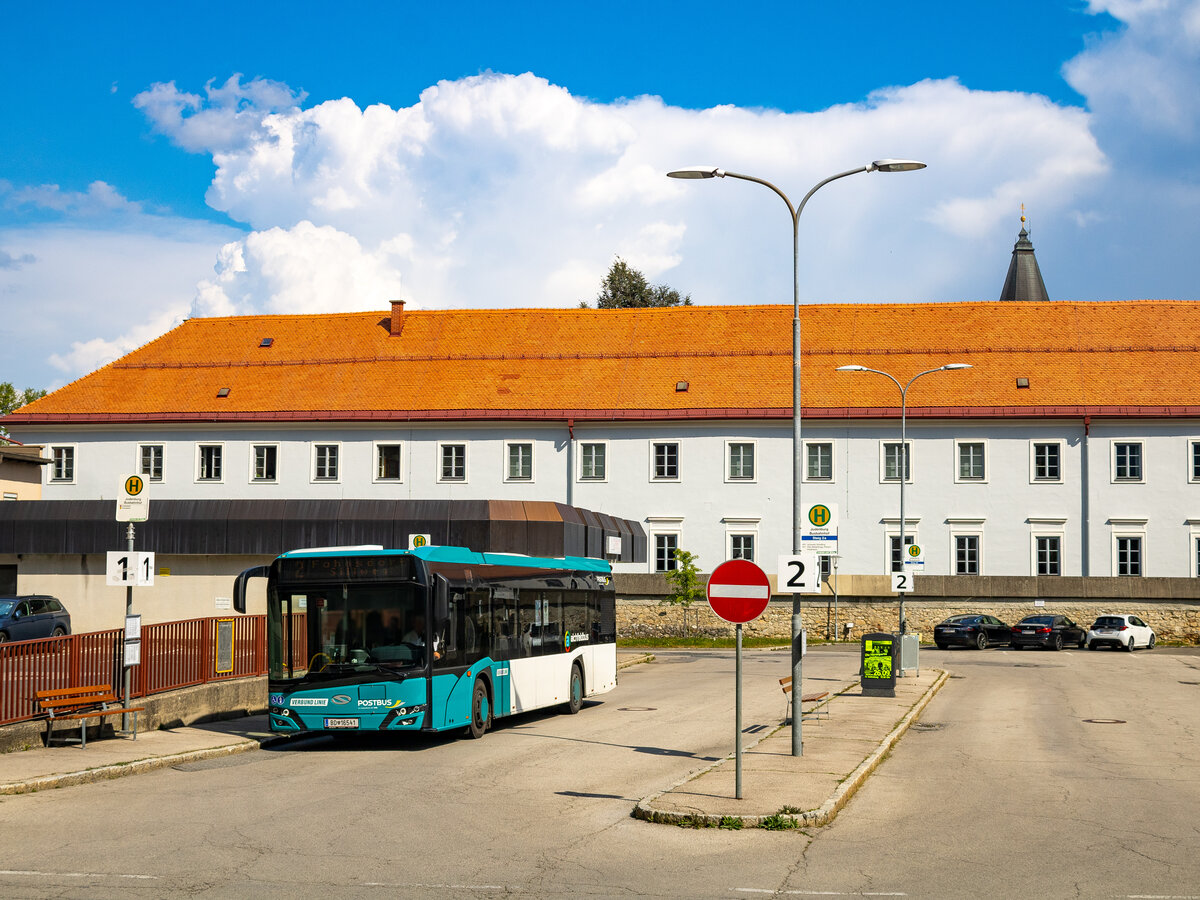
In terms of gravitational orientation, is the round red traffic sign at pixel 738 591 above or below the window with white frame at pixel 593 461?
below

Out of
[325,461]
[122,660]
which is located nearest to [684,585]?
[325,461]

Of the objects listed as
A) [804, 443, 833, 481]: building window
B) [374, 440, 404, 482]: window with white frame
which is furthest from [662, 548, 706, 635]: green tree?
[374, 440, 404, 482]: window with white frame

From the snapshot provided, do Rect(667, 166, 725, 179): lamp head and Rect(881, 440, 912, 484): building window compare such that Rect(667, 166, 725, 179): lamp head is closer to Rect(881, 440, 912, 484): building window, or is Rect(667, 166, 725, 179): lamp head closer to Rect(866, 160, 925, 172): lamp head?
Rect(866, 160, 925, 172): lamp head

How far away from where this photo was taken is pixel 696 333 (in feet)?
191

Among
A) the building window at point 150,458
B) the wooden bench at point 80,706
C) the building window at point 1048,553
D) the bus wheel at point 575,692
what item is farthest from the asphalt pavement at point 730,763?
the building window at point 150,458

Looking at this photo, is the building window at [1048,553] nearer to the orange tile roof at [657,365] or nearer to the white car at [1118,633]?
the white car at [1118,633]

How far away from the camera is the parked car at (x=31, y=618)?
35.7 m

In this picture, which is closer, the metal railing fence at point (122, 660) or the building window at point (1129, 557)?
the metal railing fence at point (122, 660)

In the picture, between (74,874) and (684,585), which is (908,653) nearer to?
(684,585)

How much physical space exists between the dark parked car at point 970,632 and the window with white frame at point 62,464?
1436 inches

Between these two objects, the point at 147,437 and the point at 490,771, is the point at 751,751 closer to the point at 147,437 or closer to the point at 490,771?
the point at 490,771

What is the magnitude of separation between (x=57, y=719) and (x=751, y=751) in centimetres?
896

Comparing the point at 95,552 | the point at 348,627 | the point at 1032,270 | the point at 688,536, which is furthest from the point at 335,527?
the point at 1032,270

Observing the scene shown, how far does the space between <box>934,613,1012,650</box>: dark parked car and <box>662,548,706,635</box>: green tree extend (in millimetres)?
9099
